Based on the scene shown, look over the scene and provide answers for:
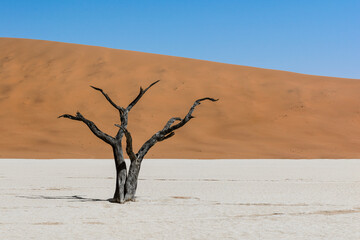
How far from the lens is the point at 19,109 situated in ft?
136

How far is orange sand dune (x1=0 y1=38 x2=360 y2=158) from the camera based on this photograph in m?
35.4
